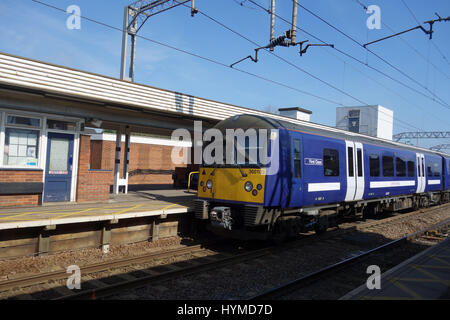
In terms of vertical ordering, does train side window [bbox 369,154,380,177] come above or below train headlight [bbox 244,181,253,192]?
above

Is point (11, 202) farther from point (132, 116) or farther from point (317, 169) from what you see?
point (317, 169)

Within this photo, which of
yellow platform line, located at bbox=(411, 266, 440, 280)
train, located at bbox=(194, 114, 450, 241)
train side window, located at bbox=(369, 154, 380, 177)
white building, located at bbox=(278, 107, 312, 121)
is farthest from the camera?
white building, located at bbox=(278, 107, 312, 121)

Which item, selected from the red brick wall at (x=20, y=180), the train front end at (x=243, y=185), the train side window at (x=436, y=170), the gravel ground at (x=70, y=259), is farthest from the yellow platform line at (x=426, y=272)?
the train side window at (x=436, y=170)

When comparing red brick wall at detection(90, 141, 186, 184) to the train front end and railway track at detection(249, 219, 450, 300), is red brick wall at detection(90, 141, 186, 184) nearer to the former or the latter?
the train front end

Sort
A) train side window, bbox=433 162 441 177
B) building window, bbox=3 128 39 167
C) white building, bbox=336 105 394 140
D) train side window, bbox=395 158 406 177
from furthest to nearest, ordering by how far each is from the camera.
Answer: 1. white building, bbox=336 105 394 140
2. train side window, bbox=433 162 441 177
3. train side window, bbox=395 158 406 177
4. building window, bbox=3 128 39 167

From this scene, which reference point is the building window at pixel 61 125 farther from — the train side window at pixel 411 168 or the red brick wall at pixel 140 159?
the red brick wall at pixel 140 159

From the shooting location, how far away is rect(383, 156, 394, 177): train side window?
12636 millimetres

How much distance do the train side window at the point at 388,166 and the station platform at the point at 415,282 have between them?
5214mm

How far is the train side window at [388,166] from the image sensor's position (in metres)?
12.6

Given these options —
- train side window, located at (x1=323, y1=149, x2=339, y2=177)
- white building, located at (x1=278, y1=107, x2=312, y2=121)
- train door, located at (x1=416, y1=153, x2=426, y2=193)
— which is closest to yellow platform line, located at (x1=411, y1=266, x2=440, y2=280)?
train side window, located at (x1=323, y1=149, x2=339, y2=177)

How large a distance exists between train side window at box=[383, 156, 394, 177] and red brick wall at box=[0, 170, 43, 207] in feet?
37.5
